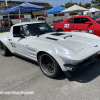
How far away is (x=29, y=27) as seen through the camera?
151 inches

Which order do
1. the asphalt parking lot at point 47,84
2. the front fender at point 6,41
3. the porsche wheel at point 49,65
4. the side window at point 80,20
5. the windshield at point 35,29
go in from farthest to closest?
the side window at point 80,20 < the front fender at point 6,41 < the windshield at point 35,29 < the porsche wheel at point 49,65 < the asphalt parking lot at point 47,84

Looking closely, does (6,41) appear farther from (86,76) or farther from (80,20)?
(80,20)

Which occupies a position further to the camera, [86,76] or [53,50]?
[86,76]

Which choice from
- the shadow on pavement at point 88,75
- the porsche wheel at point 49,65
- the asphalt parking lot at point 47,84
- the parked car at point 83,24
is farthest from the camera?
the parked car at point 83,24

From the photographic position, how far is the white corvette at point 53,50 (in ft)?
8.41

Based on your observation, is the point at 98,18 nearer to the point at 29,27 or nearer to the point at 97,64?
the point at 97,64

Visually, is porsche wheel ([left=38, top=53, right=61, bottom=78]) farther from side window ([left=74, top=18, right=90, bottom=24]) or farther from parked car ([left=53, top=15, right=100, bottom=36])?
side window ([left=74, top=18, right=90, bottom=24])

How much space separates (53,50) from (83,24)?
13.3 feet

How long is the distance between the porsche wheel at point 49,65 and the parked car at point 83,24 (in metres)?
3.50

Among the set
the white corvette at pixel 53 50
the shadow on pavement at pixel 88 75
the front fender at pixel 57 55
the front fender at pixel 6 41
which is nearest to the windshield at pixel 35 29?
the white corvette at pixel 53 50

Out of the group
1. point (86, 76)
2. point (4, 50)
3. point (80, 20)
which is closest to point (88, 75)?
point (86, 76)

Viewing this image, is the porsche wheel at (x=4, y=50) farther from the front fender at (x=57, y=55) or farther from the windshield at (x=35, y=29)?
the front fender at (x=57, y=55)

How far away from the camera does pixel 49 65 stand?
9.75 ft

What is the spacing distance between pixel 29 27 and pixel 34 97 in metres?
2.20
